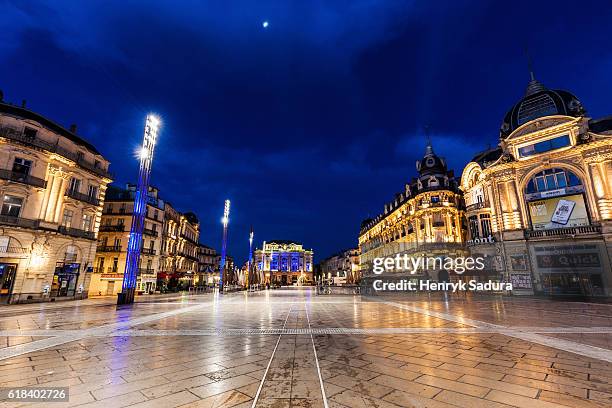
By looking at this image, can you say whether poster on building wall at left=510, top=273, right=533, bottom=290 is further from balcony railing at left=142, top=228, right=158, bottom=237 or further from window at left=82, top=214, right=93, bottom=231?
balcony railing at left=142, top=228, right=158, bottom=237

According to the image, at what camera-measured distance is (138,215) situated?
20422 mm

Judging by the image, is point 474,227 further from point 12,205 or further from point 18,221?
point 12,205

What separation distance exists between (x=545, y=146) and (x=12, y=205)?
4700cm

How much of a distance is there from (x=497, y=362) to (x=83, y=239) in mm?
32565

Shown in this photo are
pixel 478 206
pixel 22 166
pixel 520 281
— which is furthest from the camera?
pixel 478 206

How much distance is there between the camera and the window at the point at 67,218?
80.7 feet

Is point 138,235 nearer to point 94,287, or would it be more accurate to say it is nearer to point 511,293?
point 94,287

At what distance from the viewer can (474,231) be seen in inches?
1278

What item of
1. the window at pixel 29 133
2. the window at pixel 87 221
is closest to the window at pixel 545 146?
the window at pixel 87 221

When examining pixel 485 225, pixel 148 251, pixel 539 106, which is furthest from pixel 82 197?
pixel 539 106

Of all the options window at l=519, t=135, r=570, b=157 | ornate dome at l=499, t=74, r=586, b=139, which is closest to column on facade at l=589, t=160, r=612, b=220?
window at l=519, t=135, r=570, b=157

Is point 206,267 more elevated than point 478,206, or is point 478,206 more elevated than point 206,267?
point 478,206

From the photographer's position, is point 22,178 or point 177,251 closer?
point 22,178

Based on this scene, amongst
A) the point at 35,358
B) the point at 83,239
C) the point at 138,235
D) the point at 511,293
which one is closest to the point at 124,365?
the point at 35,358
